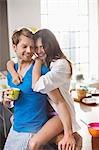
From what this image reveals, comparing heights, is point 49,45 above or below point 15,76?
above

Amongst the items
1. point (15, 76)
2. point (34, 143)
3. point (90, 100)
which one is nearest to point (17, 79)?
point (15, 76)

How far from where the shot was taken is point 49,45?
1460mm

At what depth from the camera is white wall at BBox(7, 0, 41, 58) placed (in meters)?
2.92

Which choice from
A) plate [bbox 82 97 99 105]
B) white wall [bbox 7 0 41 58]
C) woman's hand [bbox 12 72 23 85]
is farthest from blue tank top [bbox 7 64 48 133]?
white wall [bbox 7 0 41 58]

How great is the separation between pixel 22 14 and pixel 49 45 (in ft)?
5.42

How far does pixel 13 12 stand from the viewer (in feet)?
9.65

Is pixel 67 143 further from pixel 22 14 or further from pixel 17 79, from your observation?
pixel 22 14

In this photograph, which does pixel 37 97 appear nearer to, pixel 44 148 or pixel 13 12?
pixel 44 148

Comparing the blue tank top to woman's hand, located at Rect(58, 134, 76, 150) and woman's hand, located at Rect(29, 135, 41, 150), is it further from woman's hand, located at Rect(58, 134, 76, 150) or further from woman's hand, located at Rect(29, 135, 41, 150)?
woman's hand, located at Rect(58, 134, 76, 150)

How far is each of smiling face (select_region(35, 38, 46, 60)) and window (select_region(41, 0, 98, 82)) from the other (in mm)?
2021

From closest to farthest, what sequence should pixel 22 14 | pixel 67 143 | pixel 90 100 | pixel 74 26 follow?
pixel 67 143 < pixel 90 100 < pixel 22 14 < pixel 74 26

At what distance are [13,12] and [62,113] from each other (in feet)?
6.01

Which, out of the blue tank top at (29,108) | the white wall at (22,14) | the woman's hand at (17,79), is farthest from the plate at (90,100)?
the woman's hand at (17,79)

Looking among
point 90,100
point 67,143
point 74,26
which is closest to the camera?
point 67,143
